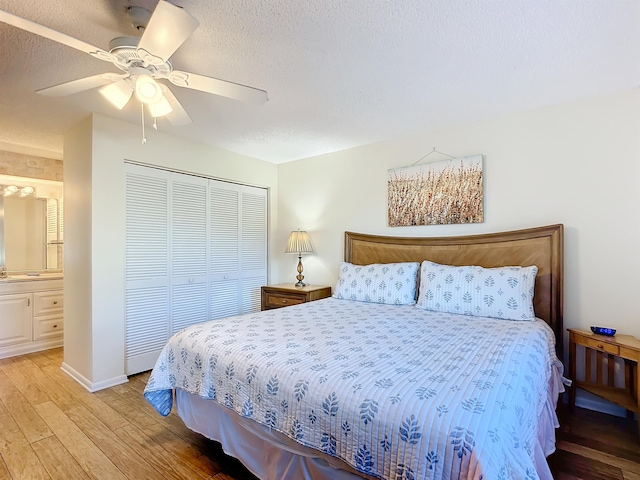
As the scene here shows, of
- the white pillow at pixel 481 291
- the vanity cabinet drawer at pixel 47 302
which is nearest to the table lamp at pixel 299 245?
the white pillow at pixel 481 291

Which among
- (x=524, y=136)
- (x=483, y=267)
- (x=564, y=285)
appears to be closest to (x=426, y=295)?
(x=483, y=267)

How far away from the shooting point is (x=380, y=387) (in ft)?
3.96

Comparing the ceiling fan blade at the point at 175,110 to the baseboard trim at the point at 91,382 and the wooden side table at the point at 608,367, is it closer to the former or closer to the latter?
the baseboard trim at the point at 91,382

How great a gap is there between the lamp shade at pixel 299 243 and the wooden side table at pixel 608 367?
2565 millimetres

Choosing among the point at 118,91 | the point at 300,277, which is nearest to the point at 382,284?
the point at 300,277

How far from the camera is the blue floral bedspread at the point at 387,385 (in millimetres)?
989

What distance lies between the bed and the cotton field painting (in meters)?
0.49

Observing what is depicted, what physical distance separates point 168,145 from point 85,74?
122cm

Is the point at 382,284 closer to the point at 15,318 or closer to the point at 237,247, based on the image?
the point at 237,247

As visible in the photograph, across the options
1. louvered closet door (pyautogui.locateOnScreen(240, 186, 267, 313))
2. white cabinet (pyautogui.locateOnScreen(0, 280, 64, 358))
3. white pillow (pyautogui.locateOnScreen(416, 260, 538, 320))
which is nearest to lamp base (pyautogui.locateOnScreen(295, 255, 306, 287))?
louvered closet door (pyautogui.locateOnScreen(240, 186, 267, 313))

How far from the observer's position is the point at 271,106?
2.60m

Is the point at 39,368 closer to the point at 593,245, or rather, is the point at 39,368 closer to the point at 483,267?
the point at 483,267

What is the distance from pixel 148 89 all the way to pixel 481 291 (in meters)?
2.47

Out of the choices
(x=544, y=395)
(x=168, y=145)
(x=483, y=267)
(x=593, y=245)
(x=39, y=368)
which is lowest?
(x=39, y=368)
